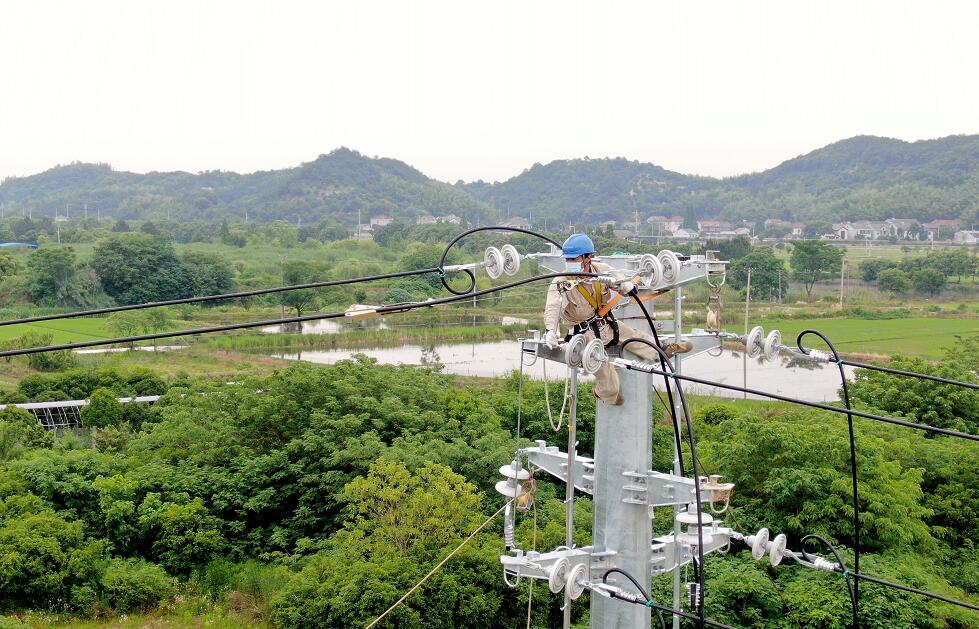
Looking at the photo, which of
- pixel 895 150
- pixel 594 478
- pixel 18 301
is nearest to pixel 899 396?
pixel 594 478

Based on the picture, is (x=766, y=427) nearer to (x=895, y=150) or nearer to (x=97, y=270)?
(x=97, y=270)

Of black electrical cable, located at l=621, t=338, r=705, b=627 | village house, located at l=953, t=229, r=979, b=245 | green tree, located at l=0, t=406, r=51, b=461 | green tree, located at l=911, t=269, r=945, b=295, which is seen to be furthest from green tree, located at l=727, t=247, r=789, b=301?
black electrical cable, located at l=621, t=338, r=705, b=627

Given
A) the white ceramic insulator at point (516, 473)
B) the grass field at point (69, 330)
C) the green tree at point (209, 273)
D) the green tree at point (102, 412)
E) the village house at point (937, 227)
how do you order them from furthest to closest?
the village house at point (937, 227) → the green tree at point (209, 273) → the grass field at point (69, 330) → the green tree at point (102, 412) → the white ceramic insulator at point (516, 473)

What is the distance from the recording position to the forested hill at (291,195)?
10400cm

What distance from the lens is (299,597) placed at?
413 inches

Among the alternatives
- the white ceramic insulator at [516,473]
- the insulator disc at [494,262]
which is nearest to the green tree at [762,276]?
the white ceramic insulator at [516,473]

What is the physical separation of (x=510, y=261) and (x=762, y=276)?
4031 cm

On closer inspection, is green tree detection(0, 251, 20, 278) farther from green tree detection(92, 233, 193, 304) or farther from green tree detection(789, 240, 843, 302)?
green tree detection(789, 240, 843, 302)

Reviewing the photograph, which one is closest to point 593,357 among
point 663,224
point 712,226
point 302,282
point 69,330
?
point 69,330

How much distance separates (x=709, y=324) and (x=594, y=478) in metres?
1.07

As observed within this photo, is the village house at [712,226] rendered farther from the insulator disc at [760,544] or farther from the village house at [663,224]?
the insulator disc at [760,544]

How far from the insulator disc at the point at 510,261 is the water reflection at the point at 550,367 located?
21561 millimetres

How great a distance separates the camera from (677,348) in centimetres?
446

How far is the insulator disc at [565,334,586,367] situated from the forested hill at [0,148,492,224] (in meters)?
94.2
